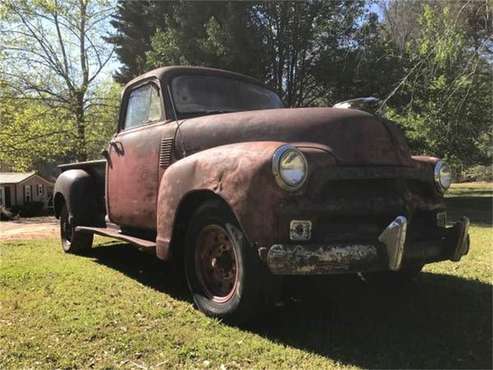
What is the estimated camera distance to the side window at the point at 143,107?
5.70 metres

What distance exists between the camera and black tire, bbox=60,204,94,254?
24.3ft

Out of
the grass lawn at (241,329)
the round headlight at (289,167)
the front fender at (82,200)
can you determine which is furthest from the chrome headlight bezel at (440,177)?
the front fender at (82,200)

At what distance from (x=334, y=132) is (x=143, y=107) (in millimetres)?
2601

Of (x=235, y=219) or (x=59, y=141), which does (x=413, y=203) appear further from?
(x=59, y=141)

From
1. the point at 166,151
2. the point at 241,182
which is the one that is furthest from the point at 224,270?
A: the point at 166,151

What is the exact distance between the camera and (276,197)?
146 inches

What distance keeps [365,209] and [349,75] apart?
14.1m

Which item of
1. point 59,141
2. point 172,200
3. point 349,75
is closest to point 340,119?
point 172,200

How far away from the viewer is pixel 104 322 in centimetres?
431

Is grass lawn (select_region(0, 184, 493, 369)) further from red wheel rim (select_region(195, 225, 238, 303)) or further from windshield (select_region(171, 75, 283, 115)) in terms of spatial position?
windshield (select_region(171, 75, 283, 115))

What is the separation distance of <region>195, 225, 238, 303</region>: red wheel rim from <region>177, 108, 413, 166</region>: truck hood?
0.79m

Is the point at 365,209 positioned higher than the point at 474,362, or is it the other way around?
the point at 365,209

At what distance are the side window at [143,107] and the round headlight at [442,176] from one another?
8.86 ft

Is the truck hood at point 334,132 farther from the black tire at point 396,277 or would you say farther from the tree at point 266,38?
the tree at point 266,38
